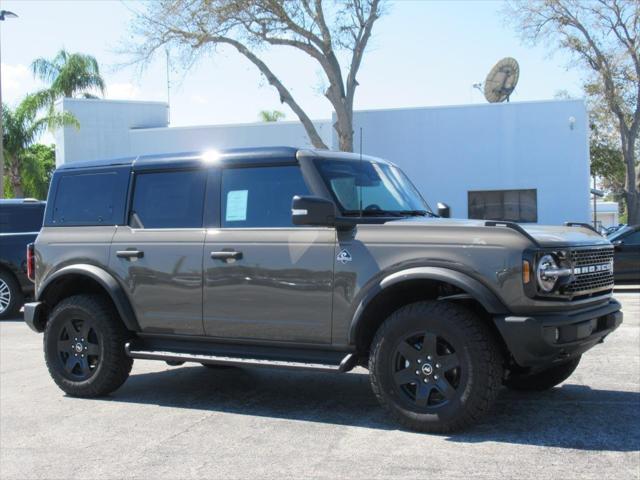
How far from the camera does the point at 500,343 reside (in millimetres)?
4930

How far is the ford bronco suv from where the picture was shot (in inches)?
186

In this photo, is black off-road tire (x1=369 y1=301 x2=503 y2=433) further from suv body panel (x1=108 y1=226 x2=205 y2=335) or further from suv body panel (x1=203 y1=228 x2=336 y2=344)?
suv body panel (x1=108 y1=226 x2=205 y2=335)

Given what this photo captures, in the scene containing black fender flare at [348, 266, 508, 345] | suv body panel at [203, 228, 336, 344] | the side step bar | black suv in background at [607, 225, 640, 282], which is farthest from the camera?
black suv in background at [607, 225, 640, 282]

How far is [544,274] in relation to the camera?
4637 mm

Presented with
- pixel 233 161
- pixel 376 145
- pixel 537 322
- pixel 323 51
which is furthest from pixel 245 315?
pixel 323 51

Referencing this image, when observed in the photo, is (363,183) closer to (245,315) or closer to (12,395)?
(245,315)

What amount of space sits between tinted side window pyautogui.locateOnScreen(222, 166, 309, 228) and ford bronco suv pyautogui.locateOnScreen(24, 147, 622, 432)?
1cm

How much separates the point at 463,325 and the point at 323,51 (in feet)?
70.6

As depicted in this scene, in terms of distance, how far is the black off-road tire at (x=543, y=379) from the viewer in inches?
232

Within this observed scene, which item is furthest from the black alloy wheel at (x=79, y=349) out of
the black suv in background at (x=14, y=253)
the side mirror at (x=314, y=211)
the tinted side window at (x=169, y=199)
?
the black suv in background at (x=14, y=253)

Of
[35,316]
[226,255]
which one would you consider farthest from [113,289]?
[226,255]

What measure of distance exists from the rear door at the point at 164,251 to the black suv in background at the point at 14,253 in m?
6.62

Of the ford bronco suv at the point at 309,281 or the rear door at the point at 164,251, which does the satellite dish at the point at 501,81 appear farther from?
the rear door at the point at 164,251

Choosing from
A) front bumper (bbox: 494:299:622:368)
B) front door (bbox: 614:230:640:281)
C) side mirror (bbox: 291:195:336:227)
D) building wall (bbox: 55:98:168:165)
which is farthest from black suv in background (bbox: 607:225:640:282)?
building wall (bbox: 55:98:168:165)
